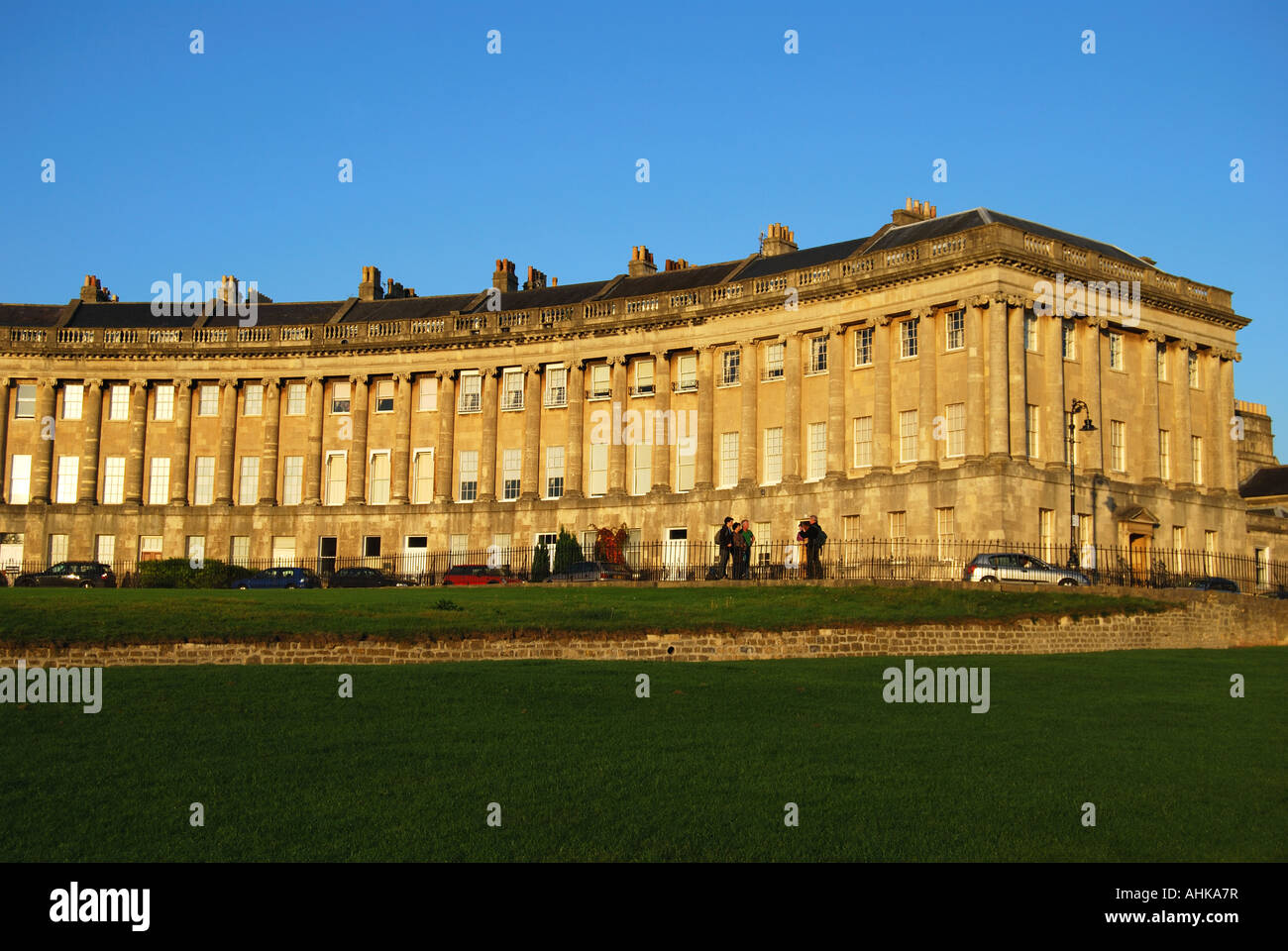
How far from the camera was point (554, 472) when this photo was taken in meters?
64.9

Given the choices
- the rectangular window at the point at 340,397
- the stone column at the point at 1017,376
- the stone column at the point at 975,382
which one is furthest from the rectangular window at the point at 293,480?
the stone column at the point at 1017,376

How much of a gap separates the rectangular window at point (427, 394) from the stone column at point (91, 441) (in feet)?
54.5

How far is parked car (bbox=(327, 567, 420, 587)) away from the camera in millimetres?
55347

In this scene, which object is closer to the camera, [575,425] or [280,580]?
[280,580]

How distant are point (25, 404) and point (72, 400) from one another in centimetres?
236

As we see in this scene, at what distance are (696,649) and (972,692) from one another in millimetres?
7891

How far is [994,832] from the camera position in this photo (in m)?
12.9

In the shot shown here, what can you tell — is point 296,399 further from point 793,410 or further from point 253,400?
point 793,410

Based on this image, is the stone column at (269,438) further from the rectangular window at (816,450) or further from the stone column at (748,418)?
the rectangular window at (816,450)

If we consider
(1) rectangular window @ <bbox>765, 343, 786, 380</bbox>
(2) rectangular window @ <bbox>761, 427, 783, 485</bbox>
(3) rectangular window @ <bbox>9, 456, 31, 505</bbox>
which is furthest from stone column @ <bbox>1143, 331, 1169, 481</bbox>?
(3) rectangular window @ <bbox>9, 456, 31, 505</bbox>

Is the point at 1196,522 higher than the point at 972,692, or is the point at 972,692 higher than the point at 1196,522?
the point at 1196,522

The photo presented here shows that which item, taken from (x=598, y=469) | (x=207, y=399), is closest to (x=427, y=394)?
(x=598, y=469)
